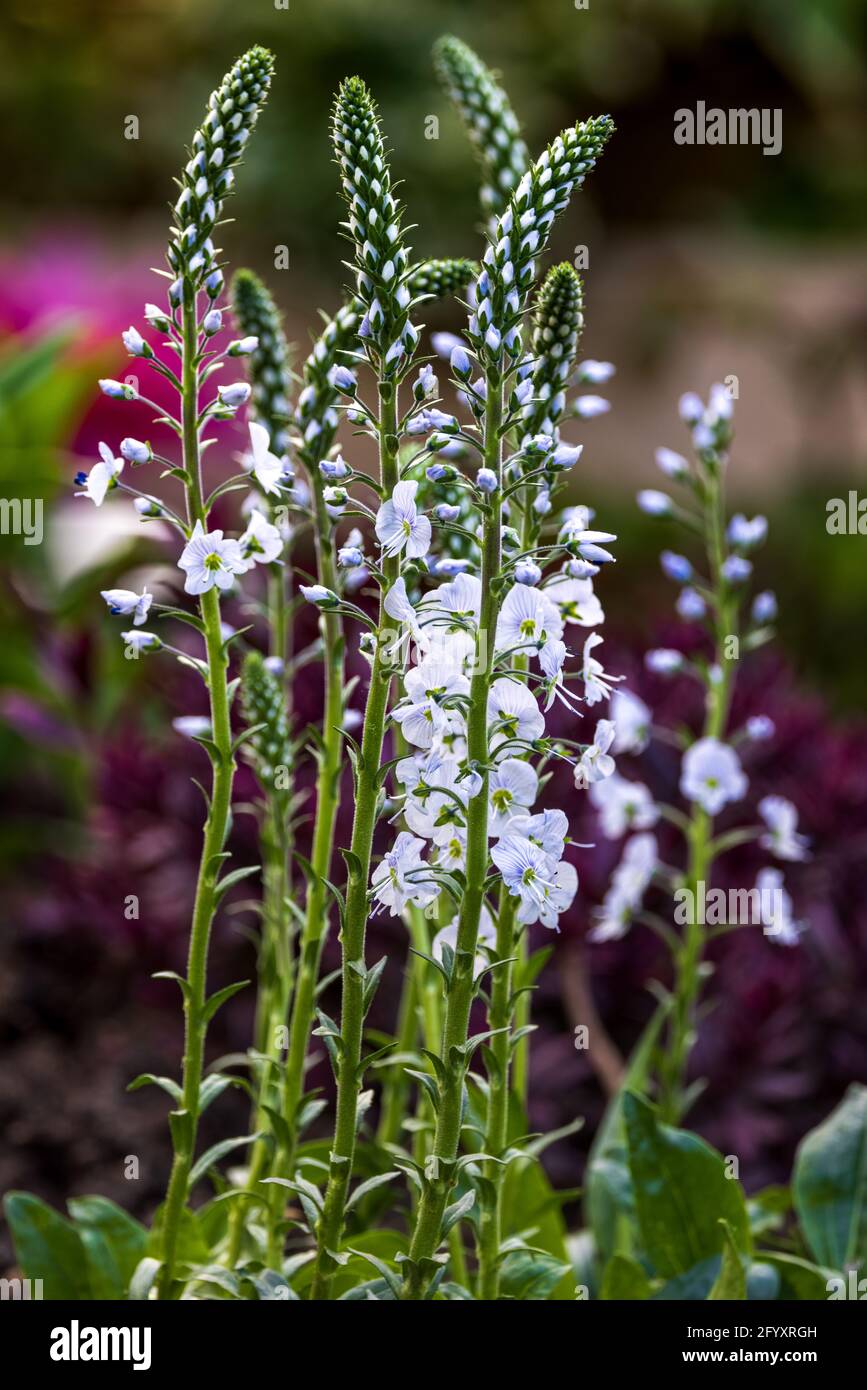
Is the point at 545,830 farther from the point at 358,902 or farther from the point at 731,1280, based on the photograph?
the point at 731,1280

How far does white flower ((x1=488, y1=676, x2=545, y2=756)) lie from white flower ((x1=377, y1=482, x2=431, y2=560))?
13cm

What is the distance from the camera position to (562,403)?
123 centimetres

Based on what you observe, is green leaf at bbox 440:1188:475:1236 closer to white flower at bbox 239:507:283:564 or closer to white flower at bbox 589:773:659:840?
white flower at bbox 239:507:283:564

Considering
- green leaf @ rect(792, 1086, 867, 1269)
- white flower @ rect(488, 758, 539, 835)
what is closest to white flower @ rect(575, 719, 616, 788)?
white flower @ rect(488, 758, 539, 835)

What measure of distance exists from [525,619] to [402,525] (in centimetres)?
12

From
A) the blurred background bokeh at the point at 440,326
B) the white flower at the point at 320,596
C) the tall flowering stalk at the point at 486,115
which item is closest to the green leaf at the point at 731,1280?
the white flower at the point at 320,596

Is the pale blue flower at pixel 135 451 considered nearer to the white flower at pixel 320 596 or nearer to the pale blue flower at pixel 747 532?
the white flower at pixel 320 596

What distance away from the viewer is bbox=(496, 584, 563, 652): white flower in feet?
3.58

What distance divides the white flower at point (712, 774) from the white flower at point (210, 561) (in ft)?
2.59

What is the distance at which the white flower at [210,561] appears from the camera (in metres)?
1.10

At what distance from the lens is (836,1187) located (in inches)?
62.8

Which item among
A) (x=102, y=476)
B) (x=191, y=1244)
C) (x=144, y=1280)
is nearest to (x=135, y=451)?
(x=102, y=476)

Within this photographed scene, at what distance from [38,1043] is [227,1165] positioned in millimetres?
426

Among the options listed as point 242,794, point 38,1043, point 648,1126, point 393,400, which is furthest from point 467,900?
point 38,1043
